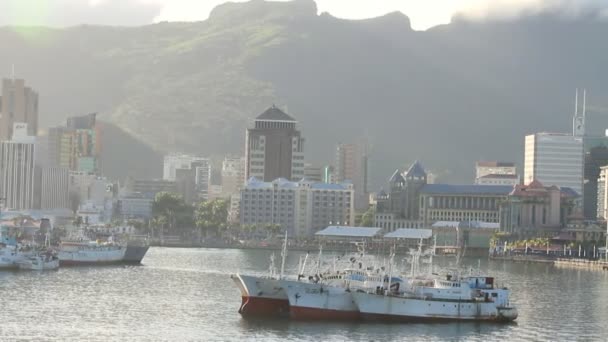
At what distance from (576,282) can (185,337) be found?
90931mm

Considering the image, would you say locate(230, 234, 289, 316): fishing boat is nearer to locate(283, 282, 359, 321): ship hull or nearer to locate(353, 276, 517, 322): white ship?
locate(283, 282, 359, 321): ship hull

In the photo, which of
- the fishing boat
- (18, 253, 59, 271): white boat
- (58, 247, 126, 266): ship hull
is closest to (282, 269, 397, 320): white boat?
the fishing boat

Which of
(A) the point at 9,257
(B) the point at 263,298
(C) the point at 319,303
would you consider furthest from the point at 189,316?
(A) the point at 9,257

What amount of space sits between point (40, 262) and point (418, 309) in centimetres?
7013

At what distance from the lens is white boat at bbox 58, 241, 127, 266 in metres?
184

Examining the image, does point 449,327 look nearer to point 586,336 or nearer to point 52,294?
point 586,336

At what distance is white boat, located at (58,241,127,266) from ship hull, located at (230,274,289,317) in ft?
248

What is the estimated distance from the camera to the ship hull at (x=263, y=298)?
11044 centimetres

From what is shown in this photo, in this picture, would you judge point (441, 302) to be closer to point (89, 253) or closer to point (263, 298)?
point (263, 298)

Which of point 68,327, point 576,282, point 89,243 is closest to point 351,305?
point 68,327

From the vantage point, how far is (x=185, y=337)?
96.5 metres

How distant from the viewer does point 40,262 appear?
545ft

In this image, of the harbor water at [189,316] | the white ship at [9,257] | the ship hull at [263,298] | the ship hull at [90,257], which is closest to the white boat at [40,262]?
the white ship at [9,257]

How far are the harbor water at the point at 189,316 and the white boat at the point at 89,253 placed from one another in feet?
73.2
